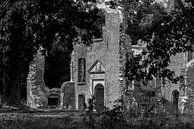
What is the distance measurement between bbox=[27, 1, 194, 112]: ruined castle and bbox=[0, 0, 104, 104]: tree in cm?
1506

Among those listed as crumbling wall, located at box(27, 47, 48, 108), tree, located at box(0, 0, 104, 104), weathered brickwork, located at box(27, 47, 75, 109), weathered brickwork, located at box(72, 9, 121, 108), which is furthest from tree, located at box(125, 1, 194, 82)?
crumbling wall, located at box(27, 47, 48, 108)

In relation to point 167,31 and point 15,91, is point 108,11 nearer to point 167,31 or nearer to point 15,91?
point 15,91

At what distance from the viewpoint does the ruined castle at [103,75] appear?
33938mm

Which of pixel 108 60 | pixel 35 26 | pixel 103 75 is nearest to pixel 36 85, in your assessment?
pixel 103 75

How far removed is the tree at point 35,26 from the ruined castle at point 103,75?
15060 mm

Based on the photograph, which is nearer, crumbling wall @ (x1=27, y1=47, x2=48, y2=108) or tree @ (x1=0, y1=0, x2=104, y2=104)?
tree @ (x1=0, y1=0, x2=104, y2=104)

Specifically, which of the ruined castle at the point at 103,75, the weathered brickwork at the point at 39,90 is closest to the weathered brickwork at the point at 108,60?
the ruined castle at the point at 103,75

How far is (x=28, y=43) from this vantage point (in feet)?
53.9

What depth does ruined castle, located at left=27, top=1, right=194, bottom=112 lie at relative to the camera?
33938 mm

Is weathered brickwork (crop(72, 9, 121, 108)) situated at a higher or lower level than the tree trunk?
higher

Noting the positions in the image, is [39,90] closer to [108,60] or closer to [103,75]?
[103,75]

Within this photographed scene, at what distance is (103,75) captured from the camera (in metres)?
36.8

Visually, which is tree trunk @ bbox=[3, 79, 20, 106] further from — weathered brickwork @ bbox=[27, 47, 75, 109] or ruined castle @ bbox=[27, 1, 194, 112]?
weathered brickwork @ bbox=[27, 47, 75, 109]

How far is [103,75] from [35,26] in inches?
845
